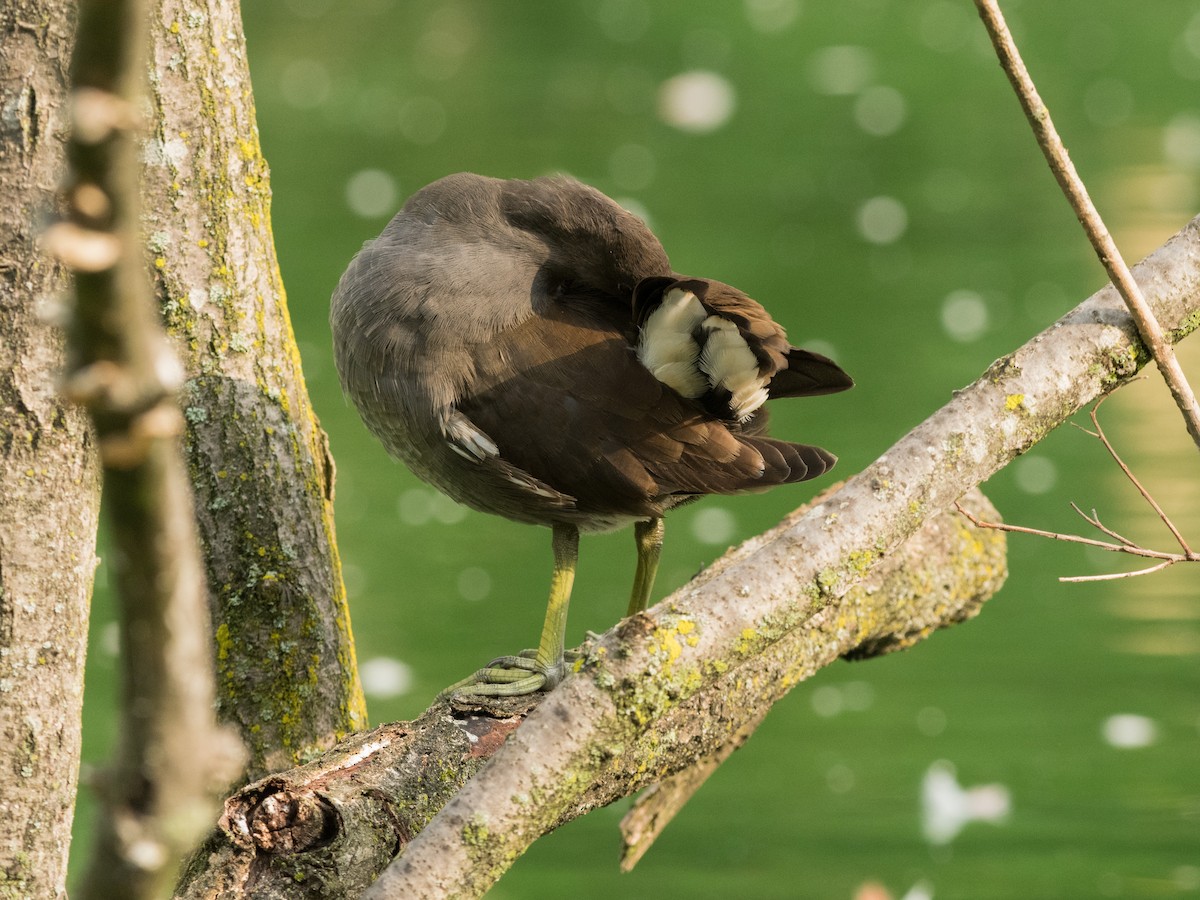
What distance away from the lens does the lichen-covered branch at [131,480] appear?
62cm

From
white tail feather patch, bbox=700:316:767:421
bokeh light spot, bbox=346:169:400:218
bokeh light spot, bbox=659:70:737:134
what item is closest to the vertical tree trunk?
white tail feather patch, bbox=700:316:767:421

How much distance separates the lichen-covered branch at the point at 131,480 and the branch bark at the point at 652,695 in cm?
54

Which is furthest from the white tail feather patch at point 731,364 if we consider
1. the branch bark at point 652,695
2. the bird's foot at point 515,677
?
the bird's foot at point 515,677

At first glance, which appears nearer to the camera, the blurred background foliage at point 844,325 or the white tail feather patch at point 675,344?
the white tail feather patch at point 675,344

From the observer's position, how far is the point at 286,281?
6.97 metres

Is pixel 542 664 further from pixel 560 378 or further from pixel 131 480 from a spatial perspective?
pixel 131 480

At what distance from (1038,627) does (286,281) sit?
404 cm

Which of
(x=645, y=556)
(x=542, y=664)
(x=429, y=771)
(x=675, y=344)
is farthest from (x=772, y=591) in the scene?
(x=645, y=556)

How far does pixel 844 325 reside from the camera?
668 cm

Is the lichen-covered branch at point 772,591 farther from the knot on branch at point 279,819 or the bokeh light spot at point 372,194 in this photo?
the bokeh light spot at point 372,194

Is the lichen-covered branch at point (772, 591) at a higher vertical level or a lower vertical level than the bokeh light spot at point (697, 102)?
lower

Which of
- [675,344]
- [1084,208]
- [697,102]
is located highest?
[697,102]

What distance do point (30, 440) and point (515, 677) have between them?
0.78 m

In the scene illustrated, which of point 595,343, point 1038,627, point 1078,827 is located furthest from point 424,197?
point 1038,627
